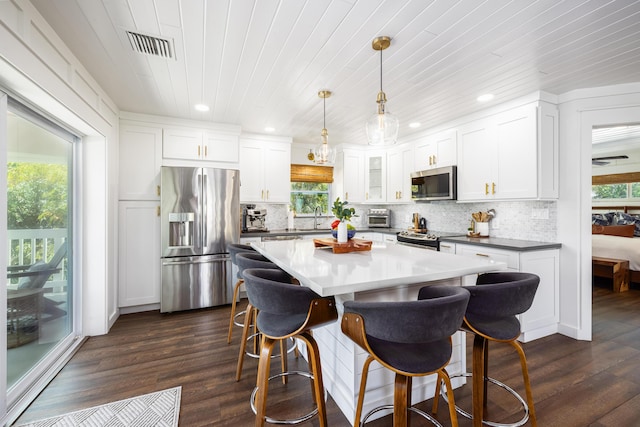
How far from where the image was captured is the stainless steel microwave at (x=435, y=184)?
3.68 metres

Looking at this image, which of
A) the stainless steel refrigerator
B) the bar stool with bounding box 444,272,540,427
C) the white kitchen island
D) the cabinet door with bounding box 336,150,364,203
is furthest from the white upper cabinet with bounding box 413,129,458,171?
the stainless steel refrigerator

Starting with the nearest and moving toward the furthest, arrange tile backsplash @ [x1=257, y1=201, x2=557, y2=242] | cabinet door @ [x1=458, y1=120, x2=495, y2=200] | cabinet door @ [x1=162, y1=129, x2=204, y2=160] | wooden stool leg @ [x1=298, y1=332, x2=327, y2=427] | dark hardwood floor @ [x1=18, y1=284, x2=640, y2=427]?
wooden stool leg @ [x1=298, y1=332, x2=327, y2=427], dark hardwood floor @ [x1=18, y1=284, x2=640, y2=427], tile backsplash @ [x1=257, y1=201, x2=557, y2=242], cabinet door @ [x1=458, y1=120, x2=495, y2=200], cabinet door @ [x1=162, y1=129, x2=204, y2=160]

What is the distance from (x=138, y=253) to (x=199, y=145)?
5.16ft

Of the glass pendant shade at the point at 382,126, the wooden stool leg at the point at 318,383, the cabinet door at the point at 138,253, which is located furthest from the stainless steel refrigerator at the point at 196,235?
the wooden stool leg at the point at 318,383

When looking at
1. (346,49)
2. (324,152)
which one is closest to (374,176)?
(324,152)

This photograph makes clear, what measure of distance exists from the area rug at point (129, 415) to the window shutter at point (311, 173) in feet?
12.0

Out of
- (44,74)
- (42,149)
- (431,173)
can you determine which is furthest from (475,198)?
(42,149)

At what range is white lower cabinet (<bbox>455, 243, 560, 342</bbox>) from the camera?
272 cm

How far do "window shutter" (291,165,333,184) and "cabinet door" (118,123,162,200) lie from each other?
6.95 ft

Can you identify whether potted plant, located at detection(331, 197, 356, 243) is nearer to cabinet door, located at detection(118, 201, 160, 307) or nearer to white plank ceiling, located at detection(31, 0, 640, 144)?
white plank ceiling, located at detection(31, 0, 640, 144)

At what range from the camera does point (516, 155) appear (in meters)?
3.01

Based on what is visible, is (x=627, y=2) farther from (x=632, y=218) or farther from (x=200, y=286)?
(x=632, y=218)

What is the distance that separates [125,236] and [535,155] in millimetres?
4640

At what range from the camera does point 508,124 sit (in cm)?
309
